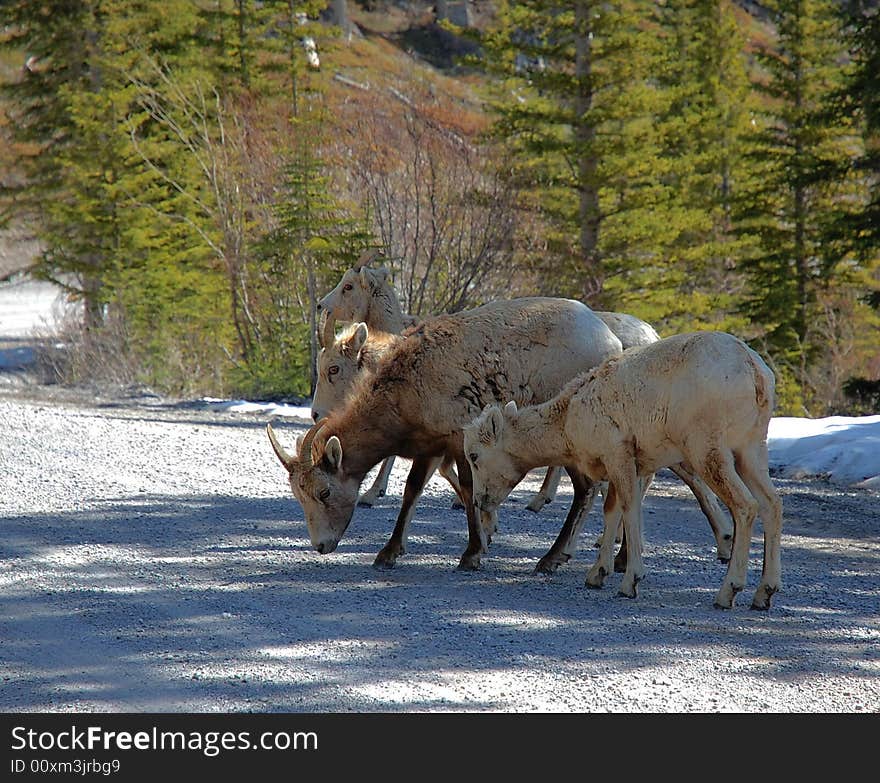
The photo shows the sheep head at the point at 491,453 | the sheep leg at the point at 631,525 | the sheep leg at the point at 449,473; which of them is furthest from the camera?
the sheep leg at the point at 449,473

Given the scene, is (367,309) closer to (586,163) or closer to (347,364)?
(347,364)

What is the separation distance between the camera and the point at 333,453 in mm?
8719

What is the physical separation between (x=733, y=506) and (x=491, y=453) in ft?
6.03

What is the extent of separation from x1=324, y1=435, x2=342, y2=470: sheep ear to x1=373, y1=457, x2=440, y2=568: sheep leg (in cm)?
61

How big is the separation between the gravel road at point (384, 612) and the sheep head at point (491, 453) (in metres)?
0.60

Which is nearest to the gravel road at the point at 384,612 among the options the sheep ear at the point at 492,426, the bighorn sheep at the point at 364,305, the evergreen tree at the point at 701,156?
the sheep ear at the point at 492,426

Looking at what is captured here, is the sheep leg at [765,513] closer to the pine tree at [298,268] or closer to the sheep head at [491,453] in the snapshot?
the sheep head at [491,453]

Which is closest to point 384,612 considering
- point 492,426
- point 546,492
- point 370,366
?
point 492,426

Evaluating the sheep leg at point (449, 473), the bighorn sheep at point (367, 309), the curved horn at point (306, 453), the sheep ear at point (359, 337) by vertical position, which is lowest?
the sheep leg at point (449, 473)

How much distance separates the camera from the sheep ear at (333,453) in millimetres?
8656

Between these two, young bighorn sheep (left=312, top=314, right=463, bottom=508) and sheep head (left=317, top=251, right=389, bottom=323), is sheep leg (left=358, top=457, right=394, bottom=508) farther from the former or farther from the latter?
sheep head (left=317, top=251, right=389, bottom=323)

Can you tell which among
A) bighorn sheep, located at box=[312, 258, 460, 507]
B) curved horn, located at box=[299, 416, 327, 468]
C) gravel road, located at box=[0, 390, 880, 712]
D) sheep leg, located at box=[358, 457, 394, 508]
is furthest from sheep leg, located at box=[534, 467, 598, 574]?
bighorn sheep, located at box=[312, 258, 460, 507]

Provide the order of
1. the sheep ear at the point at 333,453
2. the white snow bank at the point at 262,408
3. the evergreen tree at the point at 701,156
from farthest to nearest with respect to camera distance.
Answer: the evergreen tree at the point at 701,156 < the white snow bank at the point at 262,408 < the sheep ear at the point at 333,453
